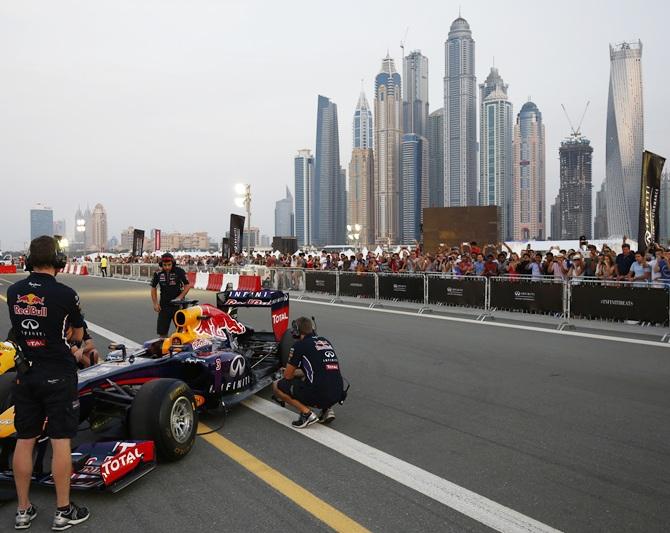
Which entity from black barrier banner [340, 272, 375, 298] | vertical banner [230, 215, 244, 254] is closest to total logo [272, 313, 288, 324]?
black barrier banner [340, 272, 375, 298]

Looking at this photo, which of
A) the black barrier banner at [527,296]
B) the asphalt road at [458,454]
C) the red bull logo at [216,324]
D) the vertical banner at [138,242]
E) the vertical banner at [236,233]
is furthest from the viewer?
the vertical banner at [138,242]

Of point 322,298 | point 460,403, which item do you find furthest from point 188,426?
point 322,298

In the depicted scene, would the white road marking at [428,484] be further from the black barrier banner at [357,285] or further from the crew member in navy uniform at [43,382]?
the black barrier banner at [357,285]

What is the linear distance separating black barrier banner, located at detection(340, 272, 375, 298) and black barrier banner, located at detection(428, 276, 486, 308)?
106 inches

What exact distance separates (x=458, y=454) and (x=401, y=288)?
43.2ft

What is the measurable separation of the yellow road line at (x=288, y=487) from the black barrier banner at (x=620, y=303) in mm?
Answer: 10126

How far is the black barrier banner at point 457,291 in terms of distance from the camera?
15.5 meters

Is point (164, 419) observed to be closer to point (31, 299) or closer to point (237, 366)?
point (31, 299)

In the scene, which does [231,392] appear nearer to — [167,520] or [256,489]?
[256,489]

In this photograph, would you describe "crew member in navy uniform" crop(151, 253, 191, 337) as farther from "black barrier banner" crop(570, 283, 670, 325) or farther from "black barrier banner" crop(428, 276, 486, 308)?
"black barrier banner" crop(570, 283, 670, 325)

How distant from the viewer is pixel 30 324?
12.2 ft

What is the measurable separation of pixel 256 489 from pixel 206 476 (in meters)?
0.52

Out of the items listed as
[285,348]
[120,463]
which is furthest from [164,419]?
[285,348]

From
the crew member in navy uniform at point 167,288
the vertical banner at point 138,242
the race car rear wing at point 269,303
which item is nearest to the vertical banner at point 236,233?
the vertical banner at point 138,242
